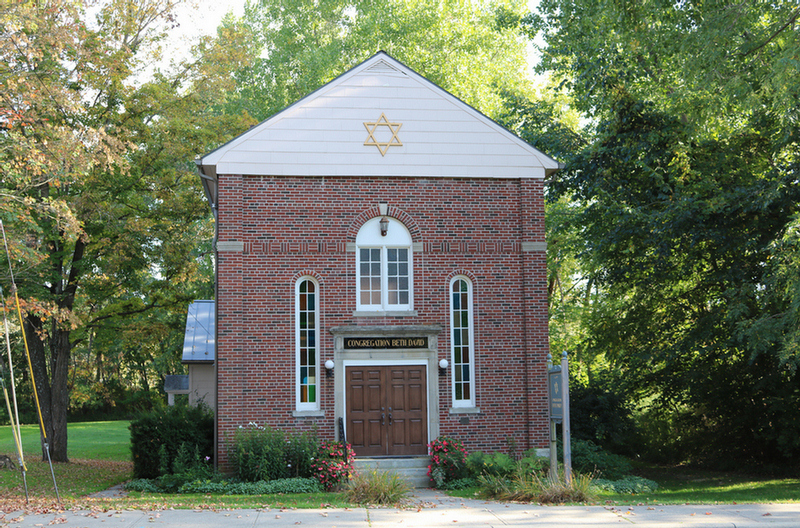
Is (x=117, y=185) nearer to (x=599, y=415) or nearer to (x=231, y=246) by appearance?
(x=231, y=246)

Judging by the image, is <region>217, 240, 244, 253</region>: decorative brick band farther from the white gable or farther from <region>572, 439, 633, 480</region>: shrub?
<region>572, 439, 633, 480</region>: shrub

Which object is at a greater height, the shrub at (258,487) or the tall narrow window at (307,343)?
the tall narrow window at (307,343)

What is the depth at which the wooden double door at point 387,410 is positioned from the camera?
15.4 meters

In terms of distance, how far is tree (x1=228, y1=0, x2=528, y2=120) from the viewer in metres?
30.8

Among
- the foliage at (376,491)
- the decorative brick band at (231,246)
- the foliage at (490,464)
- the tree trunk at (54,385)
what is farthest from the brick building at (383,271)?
the tree trunk at (54,385)

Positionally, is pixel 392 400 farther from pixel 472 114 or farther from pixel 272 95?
pixel 272 95

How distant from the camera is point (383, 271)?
16.0 meters

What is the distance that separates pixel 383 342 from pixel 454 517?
18.0 feet

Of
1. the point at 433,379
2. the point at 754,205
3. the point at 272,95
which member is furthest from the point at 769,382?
the point at 272,95

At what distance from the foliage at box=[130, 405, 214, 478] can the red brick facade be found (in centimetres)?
87

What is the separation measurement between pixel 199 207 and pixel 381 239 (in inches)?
289

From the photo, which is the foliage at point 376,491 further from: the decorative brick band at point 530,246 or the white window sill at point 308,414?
the decorative brick band at point 530,246

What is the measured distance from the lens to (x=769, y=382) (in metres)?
17.6

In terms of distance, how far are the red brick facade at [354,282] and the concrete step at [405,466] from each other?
→ 2.94ft
